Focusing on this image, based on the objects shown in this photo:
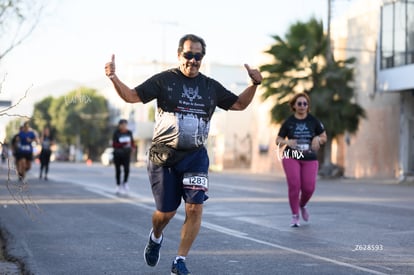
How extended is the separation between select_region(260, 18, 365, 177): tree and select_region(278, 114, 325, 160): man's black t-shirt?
70.6 feet

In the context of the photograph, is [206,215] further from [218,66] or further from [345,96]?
[218,66]

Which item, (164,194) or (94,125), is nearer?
(164,194)

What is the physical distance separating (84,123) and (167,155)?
8632cm

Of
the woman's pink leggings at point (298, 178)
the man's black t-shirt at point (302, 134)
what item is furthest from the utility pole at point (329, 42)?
the woman's pink leggings at point (298, 178)

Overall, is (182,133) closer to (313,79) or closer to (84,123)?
(313,79)

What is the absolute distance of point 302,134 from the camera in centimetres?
1077

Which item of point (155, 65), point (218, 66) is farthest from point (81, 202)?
point (155, 65)

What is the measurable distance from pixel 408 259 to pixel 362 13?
31.5 meters

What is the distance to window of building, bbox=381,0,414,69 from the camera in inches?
1219

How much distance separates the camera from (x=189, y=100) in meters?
6.27

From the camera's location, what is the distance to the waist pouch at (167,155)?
20.4ft

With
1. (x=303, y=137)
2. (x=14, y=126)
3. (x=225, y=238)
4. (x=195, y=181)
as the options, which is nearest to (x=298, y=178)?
(x=303, y=137)

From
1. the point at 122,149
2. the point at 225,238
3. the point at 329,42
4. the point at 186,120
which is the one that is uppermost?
the point at 329,42

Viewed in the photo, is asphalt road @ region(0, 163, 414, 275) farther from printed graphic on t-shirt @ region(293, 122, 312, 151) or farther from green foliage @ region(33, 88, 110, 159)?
green foliage @ region(33, 88, 110, 159)
